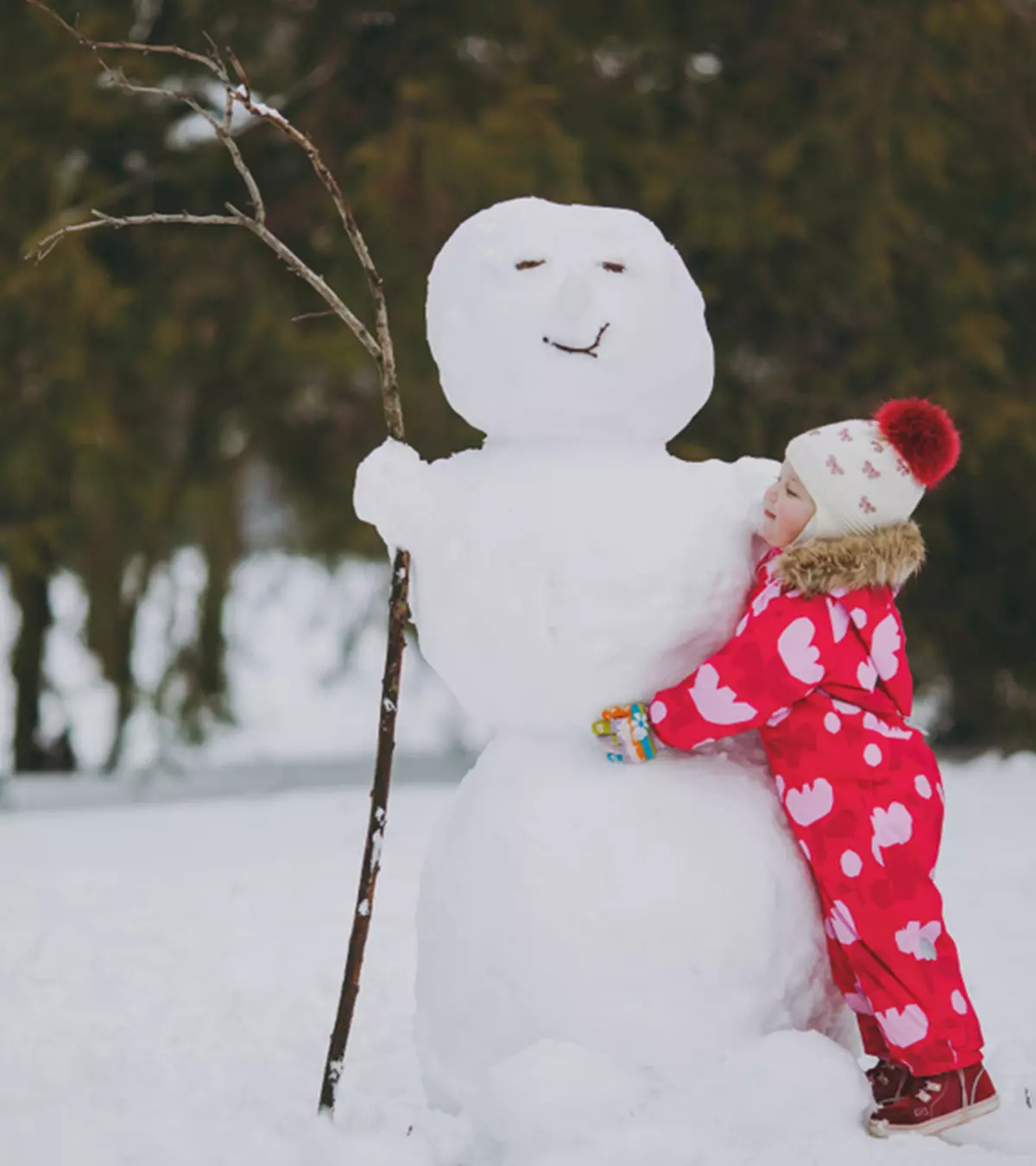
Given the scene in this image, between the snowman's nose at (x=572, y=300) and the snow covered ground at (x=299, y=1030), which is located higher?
the snowman's nose at (x=572, y=300)

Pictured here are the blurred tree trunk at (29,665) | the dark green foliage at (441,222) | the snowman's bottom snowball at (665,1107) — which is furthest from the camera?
the blurred tree trunk at (29,665)

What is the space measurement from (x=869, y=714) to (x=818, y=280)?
441 centimetres

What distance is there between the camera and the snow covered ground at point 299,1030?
2.10 metres

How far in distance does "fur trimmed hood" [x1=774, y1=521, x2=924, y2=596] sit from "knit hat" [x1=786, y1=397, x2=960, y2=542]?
2cm

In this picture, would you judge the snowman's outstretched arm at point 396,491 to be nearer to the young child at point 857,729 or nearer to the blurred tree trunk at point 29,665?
the young child at point 857,729

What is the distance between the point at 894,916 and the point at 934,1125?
12.3 inches

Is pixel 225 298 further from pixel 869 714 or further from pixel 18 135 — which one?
pixel 869 714

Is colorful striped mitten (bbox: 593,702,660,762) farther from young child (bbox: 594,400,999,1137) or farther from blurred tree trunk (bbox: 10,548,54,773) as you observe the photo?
blurred tree trunk (bbox: 10,548,54,773)

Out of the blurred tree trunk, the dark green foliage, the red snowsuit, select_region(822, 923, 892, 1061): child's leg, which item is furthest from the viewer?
the blurred tree trunk

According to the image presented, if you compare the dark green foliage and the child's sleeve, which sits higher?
the dark green foliage

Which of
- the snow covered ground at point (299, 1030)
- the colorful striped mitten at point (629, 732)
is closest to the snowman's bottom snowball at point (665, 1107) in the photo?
the snow covered ground at point (299, 1030)

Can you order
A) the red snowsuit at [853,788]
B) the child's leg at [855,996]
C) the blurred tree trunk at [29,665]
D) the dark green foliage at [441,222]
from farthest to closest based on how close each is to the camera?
the blurred tree trunk at [29,665]
the dark green foliage at [441,222]
the child's leg at [855,996]
the red snowsuit at [853,788]

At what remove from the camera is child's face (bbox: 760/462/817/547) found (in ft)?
7.40

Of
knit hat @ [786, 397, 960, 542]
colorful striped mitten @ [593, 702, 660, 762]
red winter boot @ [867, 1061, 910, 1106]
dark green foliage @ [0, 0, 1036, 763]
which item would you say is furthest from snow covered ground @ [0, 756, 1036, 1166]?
dark green foliage @ [0, 0, 1036, 763]
